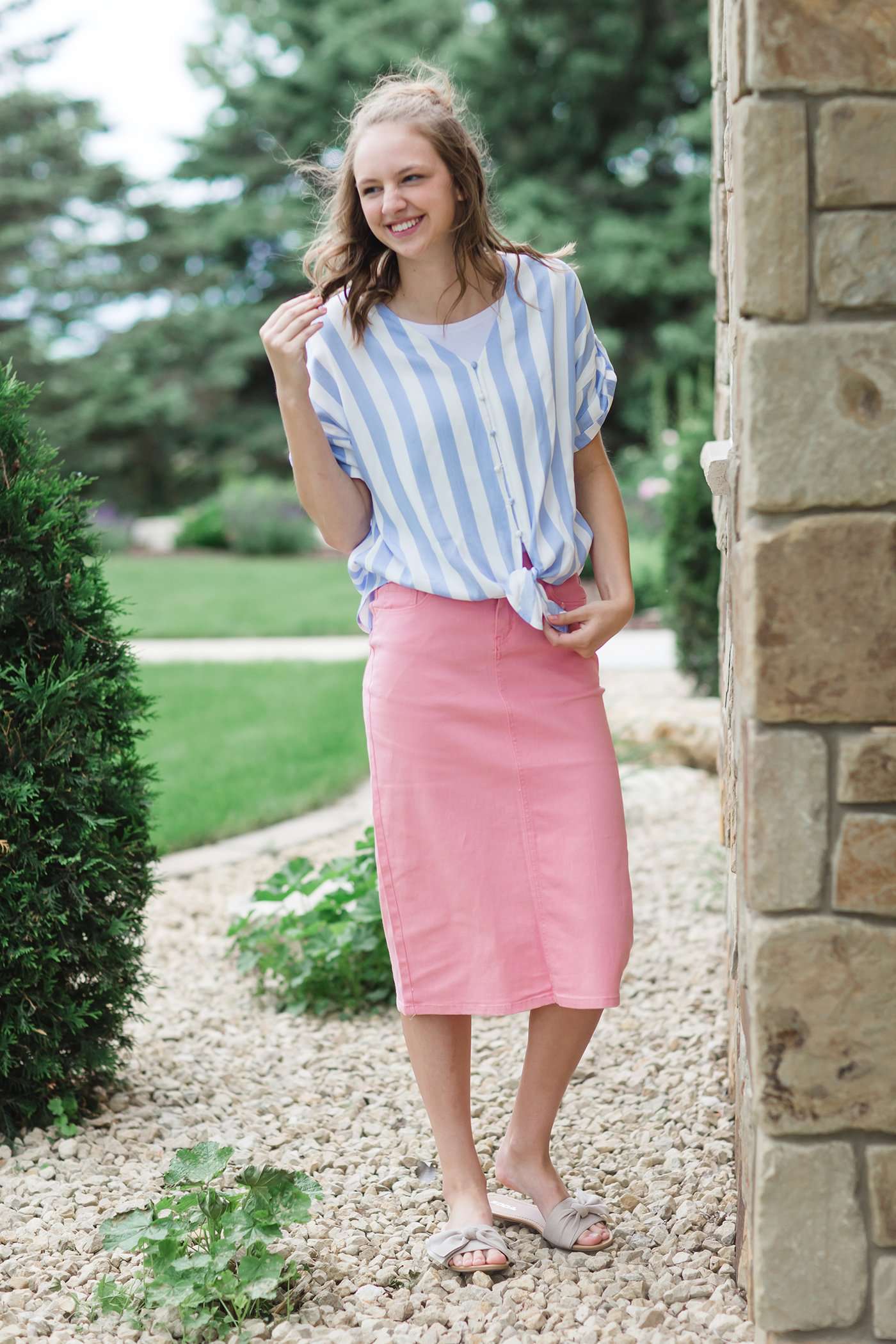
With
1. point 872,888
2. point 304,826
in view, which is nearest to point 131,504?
point 304,826

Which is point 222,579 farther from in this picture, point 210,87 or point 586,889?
point 210,87

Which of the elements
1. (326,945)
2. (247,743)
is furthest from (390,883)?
(247,743)

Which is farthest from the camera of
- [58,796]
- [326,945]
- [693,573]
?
[693,573]

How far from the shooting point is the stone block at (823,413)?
1.41 meters

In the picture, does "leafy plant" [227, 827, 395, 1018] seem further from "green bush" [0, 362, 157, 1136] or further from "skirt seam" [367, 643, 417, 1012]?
"skirt seam" [367, 643, 417, 1012]

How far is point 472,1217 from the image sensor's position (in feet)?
6.38

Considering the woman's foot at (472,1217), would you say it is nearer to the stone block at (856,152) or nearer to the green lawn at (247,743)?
the stone block at (856,152)

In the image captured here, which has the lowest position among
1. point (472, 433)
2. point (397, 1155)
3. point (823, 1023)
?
point (397, 1155)

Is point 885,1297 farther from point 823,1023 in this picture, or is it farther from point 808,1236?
point 823,1023

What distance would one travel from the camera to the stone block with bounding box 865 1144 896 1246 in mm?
1493

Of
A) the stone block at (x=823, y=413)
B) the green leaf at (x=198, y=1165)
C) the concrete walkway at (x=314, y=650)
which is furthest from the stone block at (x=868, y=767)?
the concrete walkway at (x=314, y=650)

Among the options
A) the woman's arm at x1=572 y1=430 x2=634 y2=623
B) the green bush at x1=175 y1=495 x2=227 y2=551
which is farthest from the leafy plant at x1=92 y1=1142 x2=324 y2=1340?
the green bush at x1=175 y1=495 x2=227 y2=551

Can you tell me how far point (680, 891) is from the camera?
376cm

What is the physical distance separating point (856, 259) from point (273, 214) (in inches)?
800
